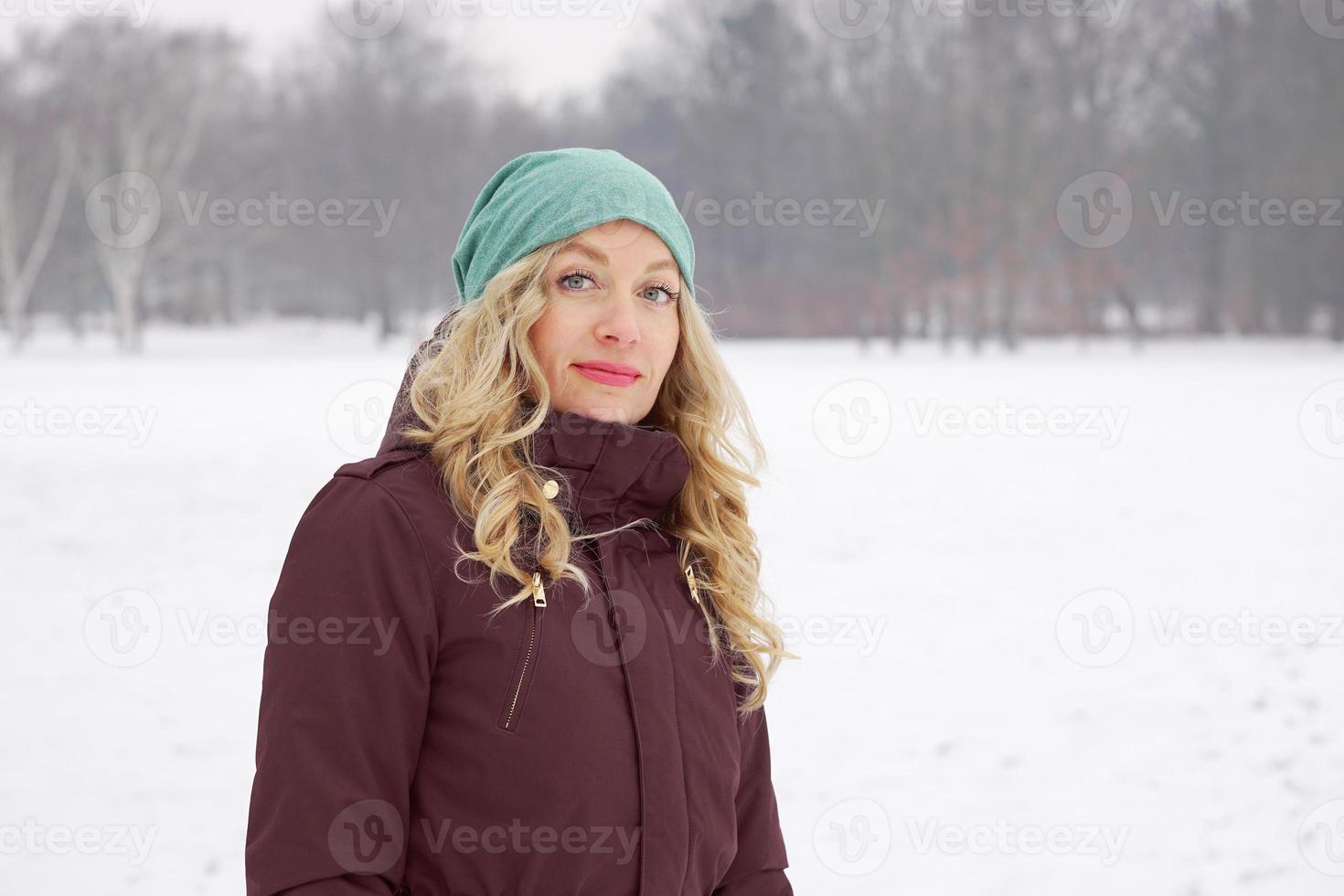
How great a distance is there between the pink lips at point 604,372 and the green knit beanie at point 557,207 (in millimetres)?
199

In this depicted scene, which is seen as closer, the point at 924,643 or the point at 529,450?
the point at 529,450

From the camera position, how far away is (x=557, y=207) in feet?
5.63

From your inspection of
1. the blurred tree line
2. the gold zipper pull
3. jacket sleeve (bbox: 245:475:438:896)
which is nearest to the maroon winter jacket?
jacket sleeve (bbox: 245:475:438:896)

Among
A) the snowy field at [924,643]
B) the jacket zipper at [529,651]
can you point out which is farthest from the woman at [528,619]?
the snowy field at [924,643]

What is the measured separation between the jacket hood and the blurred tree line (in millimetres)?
22538

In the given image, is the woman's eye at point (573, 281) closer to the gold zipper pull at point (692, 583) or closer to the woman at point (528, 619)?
the woman at point (528, 619)

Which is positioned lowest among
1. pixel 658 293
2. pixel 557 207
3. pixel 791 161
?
pixel 658 293

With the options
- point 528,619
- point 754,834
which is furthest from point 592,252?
point 754,834

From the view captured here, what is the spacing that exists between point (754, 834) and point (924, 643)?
4374 mm

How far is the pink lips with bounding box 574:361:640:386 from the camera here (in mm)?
1758

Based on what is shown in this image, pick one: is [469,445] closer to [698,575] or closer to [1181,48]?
[698,575]

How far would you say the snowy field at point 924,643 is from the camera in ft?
13.8

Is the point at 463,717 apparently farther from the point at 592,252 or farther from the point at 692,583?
the point at 592,252

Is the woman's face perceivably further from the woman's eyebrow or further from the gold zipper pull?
the gold zipper pull
